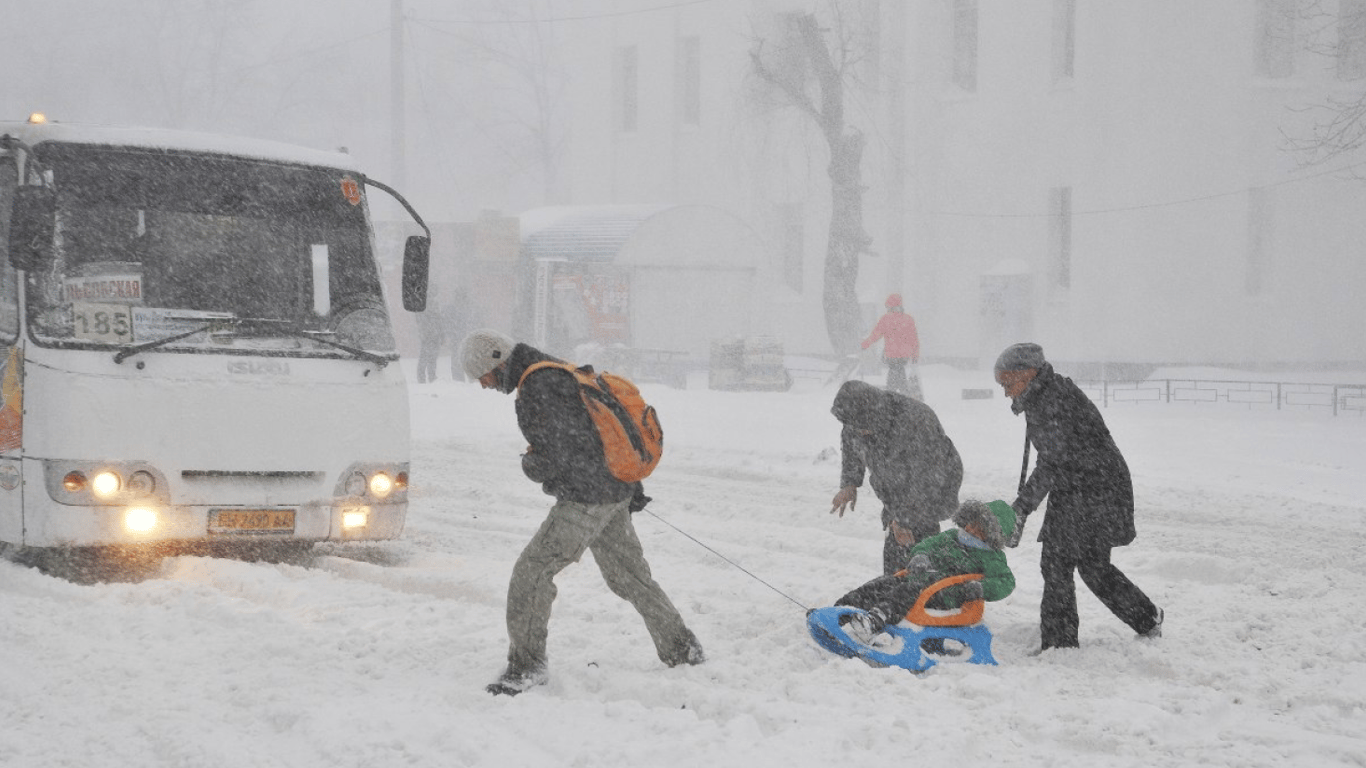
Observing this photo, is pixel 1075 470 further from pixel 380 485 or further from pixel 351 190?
pixel 351 190

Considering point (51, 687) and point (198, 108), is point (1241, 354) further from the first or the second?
point (198, 108)

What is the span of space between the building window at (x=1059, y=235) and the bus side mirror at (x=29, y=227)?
27.2 metres

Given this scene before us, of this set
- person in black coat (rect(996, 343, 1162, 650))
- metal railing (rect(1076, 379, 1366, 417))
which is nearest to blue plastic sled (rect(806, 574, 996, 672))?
person in black coat (rect(996, 343, 1162, 650))

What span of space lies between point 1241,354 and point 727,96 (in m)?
15.6

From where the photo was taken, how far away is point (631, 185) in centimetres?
4212

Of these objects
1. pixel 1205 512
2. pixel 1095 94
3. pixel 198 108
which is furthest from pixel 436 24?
pixel 1205 512

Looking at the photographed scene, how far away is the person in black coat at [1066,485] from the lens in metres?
6.57

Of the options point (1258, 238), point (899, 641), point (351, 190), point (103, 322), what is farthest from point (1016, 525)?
point (1258, 238)

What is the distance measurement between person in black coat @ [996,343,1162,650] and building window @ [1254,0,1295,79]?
27.0 metres

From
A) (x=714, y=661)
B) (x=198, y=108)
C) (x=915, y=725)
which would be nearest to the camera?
(x=915, y=725)

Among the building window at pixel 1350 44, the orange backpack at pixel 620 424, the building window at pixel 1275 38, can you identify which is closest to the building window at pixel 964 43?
the building window at pixel 1275 38

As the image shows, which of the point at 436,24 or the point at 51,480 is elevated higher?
the point at 436,24

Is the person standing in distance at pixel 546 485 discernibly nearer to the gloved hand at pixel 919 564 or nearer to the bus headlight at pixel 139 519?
the gloved hand at pixel 919 564

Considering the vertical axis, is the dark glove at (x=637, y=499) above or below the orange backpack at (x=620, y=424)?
below
